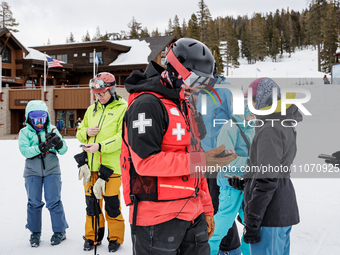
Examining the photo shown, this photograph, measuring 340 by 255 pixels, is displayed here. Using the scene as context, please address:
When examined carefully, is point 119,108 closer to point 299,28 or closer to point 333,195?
point 333,195

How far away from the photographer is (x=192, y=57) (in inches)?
73.7

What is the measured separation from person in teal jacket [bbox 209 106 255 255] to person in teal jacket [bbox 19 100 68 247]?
80.0 inches

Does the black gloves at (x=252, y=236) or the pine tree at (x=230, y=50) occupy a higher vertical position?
the pine tree at (x=230, y=50)

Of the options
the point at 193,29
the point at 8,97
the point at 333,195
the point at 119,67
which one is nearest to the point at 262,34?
the point at 193,29

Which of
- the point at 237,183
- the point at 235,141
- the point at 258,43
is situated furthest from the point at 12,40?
the point at 258,43

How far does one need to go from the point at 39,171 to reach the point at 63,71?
28323 mm

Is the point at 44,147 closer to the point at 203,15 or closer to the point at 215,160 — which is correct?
the point at 215,160

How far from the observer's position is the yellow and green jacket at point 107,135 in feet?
11.4

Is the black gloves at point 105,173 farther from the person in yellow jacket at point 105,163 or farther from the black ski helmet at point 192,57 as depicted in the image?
the black ski helmet at point 192,57

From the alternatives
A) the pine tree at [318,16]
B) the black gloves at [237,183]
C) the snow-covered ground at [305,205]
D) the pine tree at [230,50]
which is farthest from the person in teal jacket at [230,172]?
the pine tree at [318,16]

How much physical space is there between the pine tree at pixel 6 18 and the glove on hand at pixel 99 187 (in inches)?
2325

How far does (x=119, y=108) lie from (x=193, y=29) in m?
54.8

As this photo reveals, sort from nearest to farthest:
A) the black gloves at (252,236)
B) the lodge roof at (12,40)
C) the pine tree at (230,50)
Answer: the black gloves at (252,236)
the lodge roof at (12,40)
the pine tree at (230,50)

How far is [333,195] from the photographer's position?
18.3 feet
